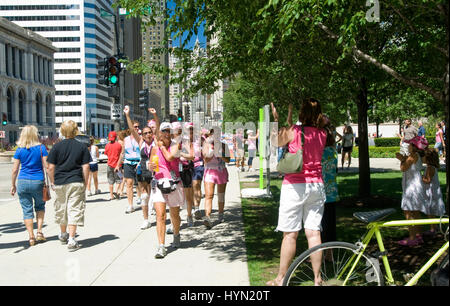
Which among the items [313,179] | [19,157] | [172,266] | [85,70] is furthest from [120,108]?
[85,70]

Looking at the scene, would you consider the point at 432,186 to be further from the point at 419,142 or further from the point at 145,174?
the point at 145,174

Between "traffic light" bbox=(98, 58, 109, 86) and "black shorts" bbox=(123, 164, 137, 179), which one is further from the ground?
"traffic light" bbox=(98, 58, 109, 86)

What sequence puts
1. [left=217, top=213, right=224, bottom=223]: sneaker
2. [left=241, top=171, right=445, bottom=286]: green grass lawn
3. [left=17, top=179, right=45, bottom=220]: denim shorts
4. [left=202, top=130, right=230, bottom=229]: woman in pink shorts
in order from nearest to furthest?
[left=241, top=171, right=445, bottom=286]: green grass lawn, [left=17, top=179, right=45, bottom=220]: denim shorts, [left=202, top=130, right=230, bottom=229]: woman in pink shorts, [left=217, top=213, right=224, bottom=223]: sneaker

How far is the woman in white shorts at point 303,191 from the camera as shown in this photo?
4684 millimetres

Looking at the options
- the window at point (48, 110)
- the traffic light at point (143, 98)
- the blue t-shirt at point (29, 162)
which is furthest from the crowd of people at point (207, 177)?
the window at point (48, 110)

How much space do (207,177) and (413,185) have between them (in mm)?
3807

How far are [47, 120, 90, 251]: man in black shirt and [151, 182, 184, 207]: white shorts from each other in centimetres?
122

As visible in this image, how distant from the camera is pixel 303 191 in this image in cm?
467

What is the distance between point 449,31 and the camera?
359 centimetres

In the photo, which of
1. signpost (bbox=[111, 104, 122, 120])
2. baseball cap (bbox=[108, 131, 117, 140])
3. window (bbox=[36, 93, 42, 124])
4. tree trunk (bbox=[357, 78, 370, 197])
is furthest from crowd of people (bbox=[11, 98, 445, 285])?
window (bbox=[36, 93, 42, 124])

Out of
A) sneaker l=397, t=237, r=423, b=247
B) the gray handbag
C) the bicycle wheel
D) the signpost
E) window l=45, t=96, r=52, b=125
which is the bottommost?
sneaker l=397, t=237, r=423, b=247

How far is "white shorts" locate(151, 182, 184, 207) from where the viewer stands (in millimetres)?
6739

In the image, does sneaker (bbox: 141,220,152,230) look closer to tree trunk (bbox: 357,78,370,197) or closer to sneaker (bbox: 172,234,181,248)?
sneaker (bbox: 172,234,181,248)
